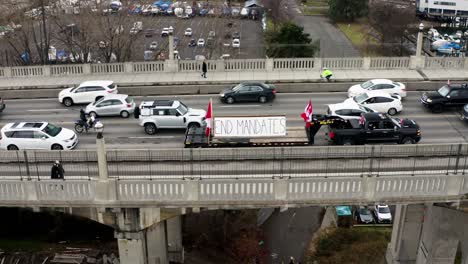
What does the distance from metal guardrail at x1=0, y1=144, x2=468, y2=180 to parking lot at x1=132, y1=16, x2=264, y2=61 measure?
45.1m

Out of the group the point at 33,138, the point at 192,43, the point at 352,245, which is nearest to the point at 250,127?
the point at 33,138

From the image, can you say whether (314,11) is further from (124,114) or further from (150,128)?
(150,128)

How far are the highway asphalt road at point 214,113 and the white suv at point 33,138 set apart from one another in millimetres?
1262

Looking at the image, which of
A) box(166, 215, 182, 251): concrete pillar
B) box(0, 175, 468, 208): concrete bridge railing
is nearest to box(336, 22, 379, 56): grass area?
box(166, 215, 182, 251): concrete pillar

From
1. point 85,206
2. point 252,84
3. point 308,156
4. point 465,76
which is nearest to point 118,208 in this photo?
point 85,206

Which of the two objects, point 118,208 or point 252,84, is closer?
point 118,208

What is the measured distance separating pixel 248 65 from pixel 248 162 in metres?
17.3

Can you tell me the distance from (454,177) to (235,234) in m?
18.5

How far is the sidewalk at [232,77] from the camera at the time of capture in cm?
3853

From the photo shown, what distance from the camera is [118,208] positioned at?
72.7 ft

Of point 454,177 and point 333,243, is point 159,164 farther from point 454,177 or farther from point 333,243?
point 333,243

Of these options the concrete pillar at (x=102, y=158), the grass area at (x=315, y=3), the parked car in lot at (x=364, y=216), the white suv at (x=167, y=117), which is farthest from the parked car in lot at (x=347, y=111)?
the grass area at (x=315, y=3)

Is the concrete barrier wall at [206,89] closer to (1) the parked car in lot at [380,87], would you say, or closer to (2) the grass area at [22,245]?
(1) the parked car in lot at [380,87]

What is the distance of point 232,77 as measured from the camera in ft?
129
